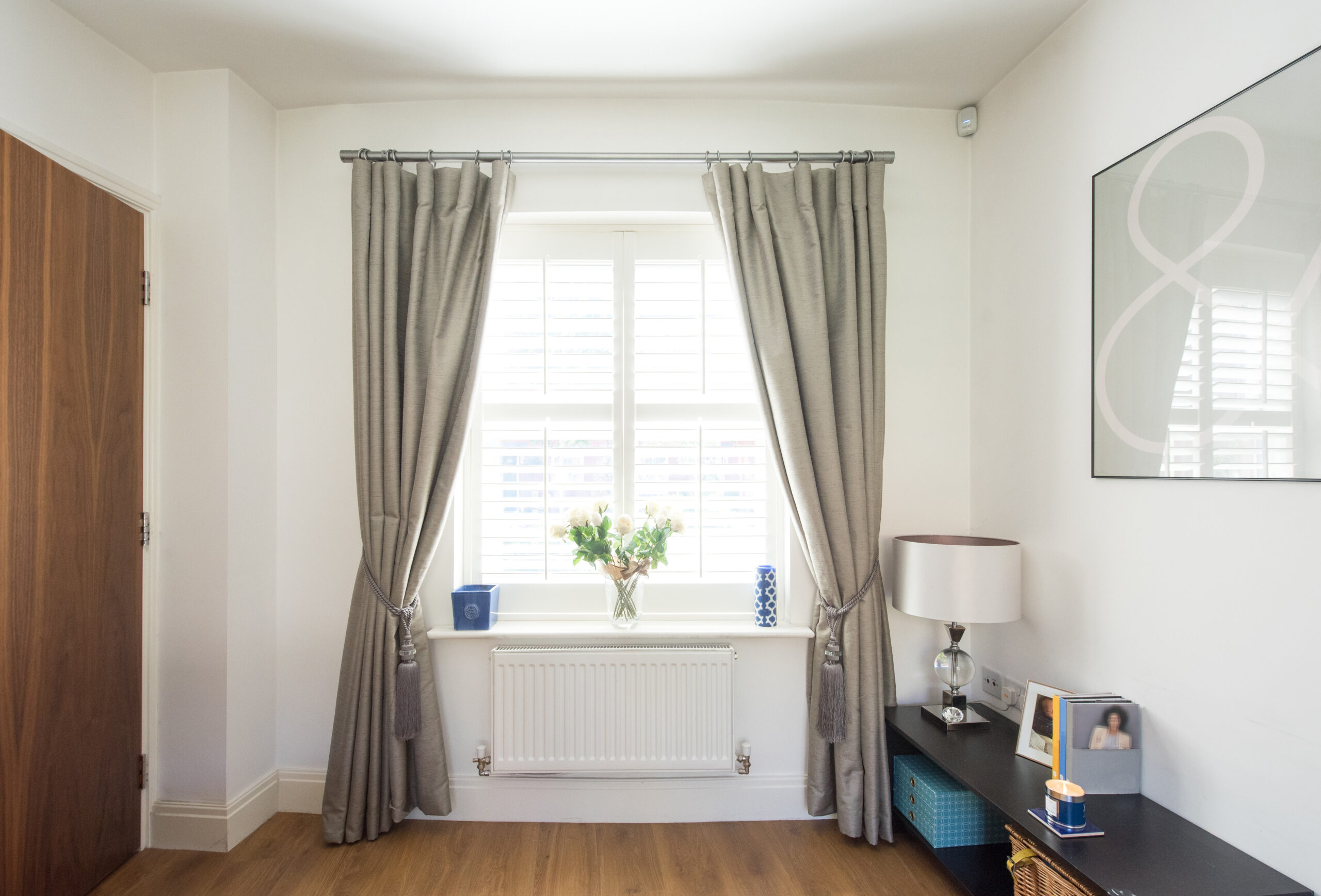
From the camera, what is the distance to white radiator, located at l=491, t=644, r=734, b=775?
2.20 m

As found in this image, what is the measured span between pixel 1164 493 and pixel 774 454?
3.60ft

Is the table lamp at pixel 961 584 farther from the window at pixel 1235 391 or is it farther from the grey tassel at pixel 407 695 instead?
the grey tassel at pixel 407 695

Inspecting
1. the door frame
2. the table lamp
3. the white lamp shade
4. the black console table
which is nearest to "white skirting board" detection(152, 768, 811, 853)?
the door frame

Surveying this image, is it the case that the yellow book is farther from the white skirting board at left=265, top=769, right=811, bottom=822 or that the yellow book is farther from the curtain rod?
the curtain rod

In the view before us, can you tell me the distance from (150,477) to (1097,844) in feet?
9.71

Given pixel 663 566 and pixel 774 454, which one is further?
pixel 663 566

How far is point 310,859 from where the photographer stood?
6.67 feet

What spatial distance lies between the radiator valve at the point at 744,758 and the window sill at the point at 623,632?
1.40 feet

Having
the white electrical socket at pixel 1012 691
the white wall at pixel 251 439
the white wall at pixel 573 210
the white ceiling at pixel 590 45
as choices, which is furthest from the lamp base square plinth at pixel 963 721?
the white wall at pixel 251 439

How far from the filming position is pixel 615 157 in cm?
227

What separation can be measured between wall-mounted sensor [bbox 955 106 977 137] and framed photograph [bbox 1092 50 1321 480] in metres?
0.70

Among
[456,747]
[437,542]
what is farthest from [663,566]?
[456,747]

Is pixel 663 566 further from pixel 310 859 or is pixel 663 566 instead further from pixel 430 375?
pixel 310 859

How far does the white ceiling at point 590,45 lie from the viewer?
1.87 meters
